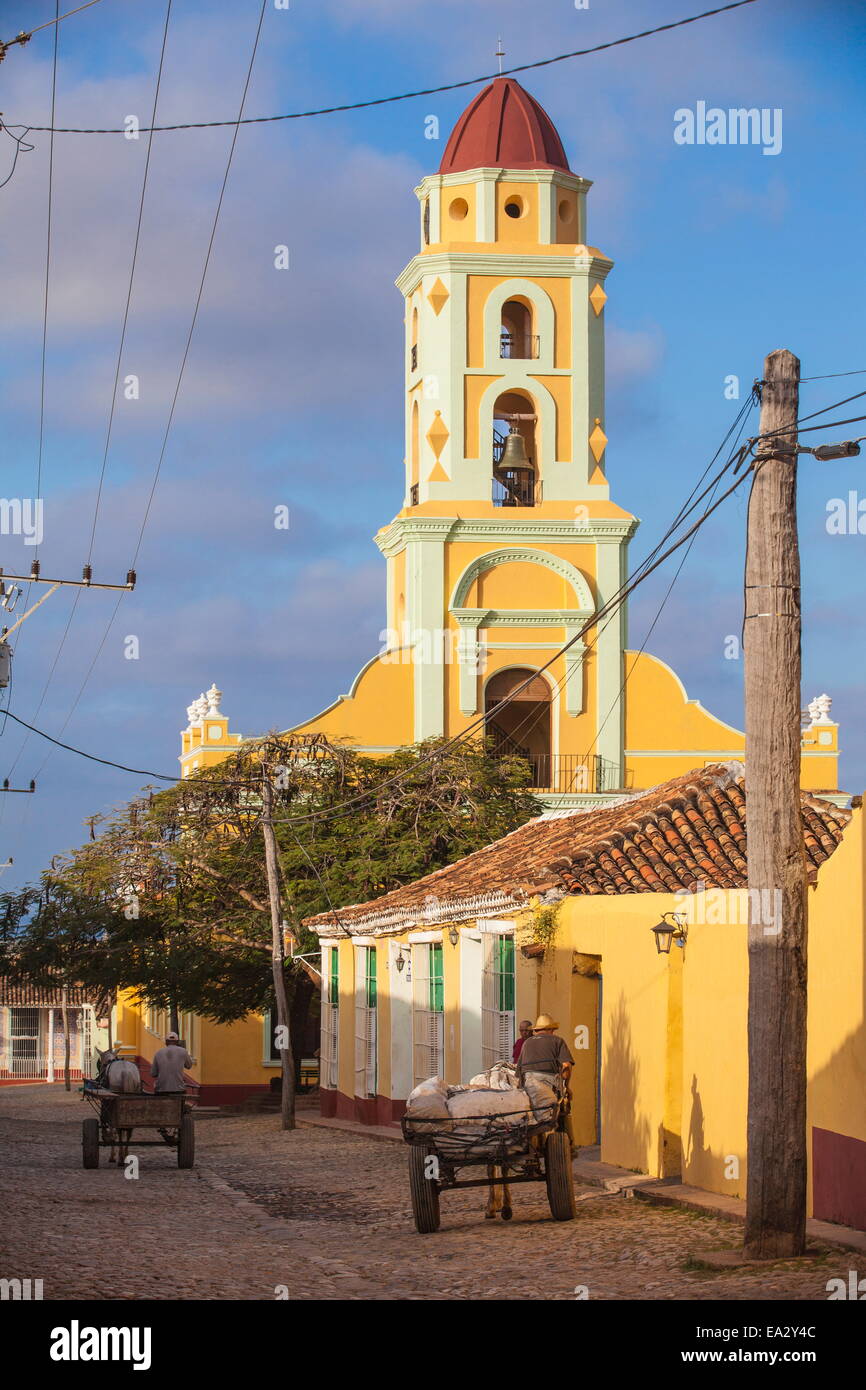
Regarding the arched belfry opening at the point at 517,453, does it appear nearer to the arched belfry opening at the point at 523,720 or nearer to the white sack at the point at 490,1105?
the arched belfry opening at the point at 523,720

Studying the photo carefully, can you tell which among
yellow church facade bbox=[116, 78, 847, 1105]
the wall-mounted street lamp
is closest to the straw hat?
the wall-mounted street lamp

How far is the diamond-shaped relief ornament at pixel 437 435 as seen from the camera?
38344 mm

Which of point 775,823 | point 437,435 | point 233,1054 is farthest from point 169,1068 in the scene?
point 437,435

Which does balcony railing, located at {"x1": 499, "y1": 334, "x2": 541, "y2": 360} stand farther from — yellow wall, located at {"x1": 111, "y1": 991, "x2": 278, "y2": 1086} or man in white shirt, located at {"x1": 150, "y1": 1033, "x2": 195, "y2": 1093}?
man in white shirt, located at {"x1": 150, "y1": 1033, "x2": 195, "y2": 1093}

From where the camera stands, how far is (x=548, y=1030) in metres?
14.9

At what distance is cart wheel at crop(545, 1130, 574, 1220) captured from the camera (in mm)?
12922

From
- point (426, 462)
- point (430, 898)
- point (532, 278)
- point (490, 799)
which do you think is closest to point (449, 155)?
point (532, 278)

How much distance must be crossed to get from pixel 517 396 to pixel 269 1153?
2051cm

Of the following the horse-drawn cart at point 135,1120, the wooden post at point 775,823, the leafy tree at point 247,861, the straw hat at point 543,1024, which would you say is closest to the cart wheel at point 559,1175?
the straw hat at point 543,1024

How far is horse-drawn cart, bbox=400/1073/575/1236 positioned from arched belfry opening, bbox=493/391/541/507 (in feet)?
87.5

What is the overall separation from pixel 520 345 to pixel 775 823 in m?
29.6

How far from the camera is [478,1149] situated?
1274 cm

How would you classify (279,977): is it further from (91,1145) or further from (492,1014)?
(91,1145)

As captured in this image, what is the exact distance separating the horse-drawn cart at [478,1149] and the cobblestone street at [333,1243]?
287 mm
